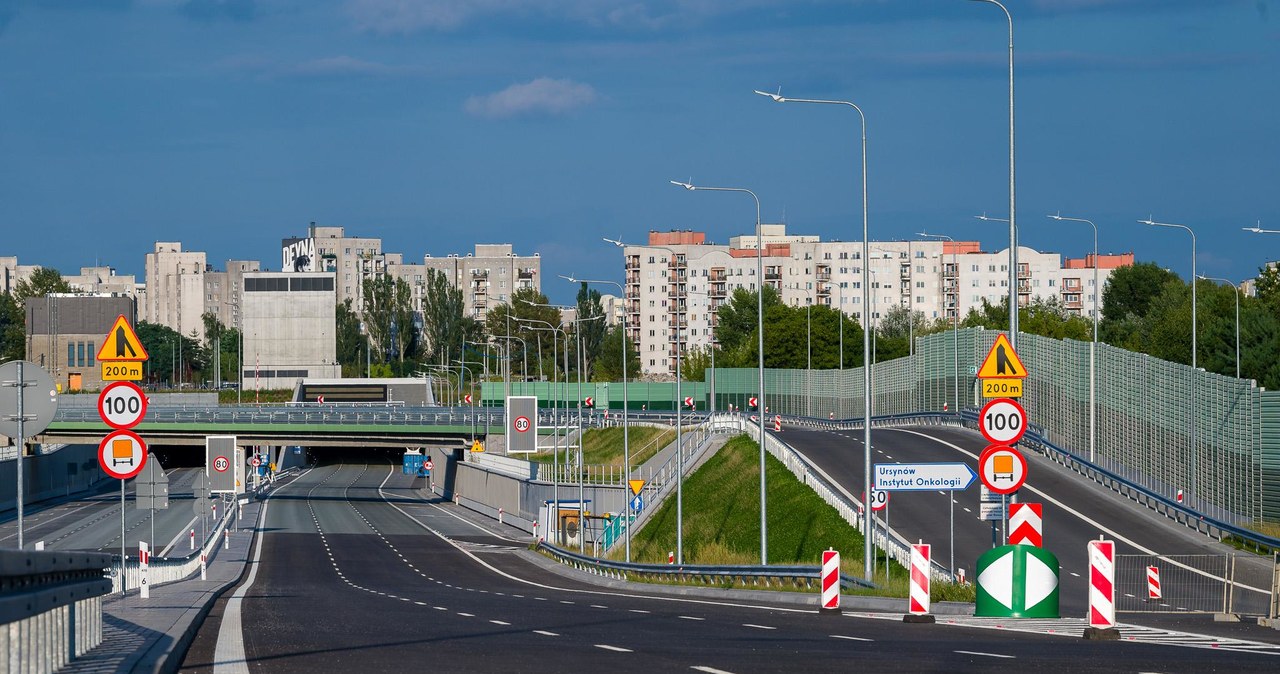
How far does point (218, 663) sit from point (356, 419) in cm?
8799

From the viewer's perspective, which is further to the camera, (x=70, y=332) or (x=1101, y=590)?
(x=70, y=332)

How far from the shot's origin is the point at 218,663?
14.4m

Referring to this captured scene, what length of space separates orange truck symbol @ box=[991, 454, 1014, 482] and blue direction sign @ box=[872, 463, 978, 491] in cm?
532

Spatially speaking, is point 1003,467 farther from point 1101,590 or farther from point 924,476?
point 924,476

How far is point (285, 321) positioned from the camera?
7485 inches

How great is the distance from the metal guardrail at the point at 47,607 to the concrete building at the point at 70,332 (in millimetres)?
188844

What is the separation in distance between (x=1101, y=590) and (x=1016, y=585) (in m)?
1.78

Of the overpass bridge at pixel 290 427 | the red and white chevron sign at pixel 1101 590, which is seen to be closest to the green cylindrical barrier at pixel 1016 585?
the red and white chevron sign at pixel 1101 590

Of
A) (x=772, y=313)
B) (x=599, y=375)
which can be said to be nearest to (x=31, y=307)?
(x=599, y=375)

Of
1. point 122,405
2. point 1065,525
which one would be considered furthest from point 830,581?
point 1065,525

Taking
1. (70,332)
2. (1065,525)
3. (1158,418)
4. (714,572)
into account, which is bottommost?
(714,572)

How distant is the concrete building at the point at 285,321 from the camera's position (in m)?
190

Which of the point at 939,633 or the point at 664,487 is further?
the point at 664,487

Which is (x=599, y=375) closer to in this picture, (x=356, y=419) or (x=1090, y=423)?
(x=356, y=419)
